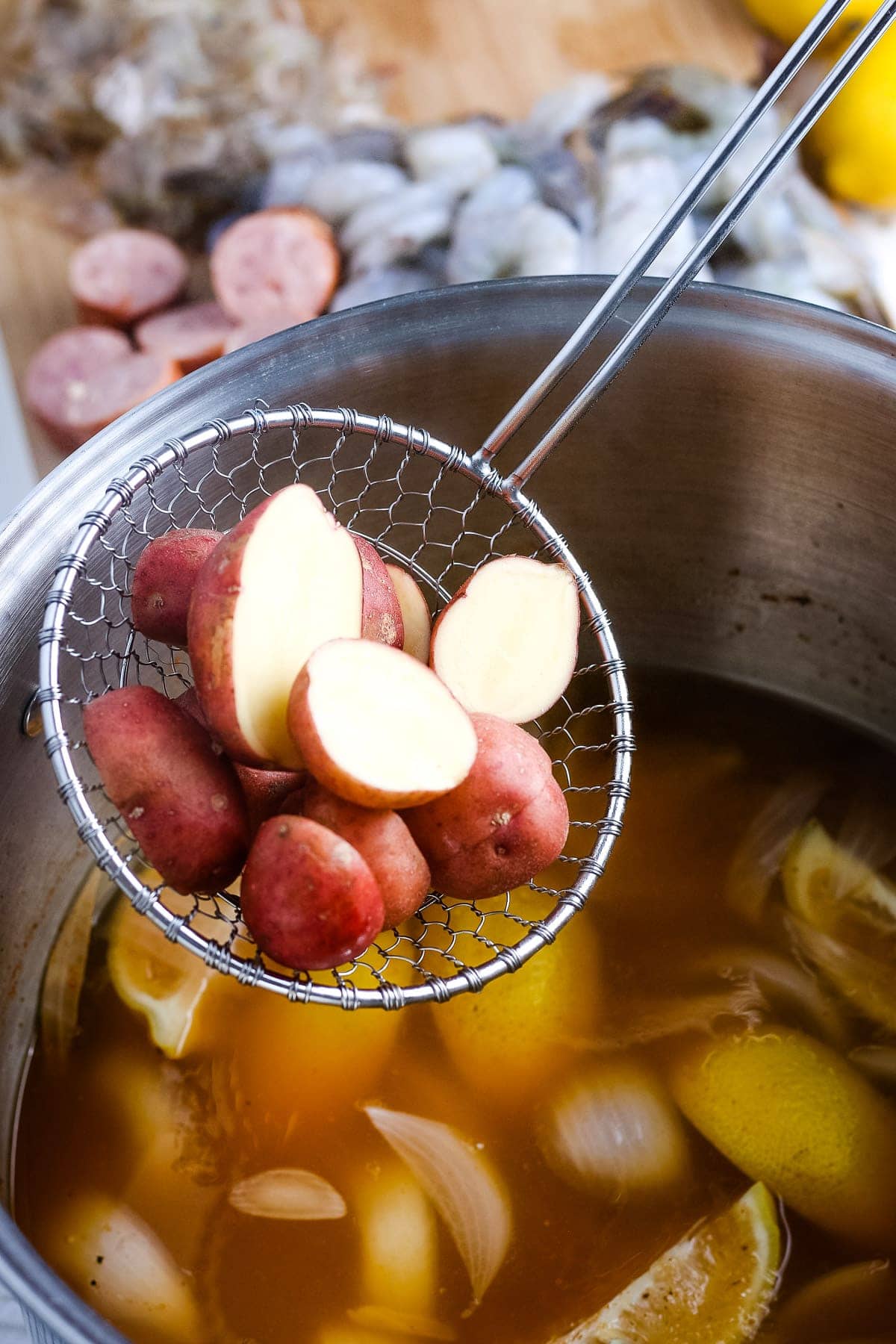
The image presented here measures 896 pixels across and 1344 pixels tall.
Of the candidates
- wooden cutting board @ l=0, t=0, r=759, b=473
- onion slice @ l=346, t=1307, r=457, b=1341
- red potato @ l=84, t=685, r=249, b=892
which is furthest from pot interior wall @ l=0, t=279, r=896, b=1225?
wooden cutting board @ l=0, t=0, r=759, b=473

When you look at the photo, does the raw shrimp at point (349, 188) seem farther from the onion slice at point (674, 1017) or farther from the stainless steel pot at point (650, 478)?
the onion slice at point (674, 1017)

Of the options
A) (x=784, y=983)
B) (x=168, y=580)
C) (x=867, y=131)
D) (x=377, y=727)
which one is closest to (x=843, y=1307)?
(x=784, y=983)

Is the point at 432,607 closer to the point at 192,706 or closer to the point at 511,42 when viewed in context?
the point at 192,706

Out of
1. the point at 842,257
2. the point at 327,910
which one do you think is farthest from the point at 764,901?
the point at 842,257

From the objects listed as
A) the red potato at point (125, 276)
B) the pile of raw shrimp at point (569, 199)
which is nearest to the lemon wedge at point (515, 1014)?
the pile of raw shrimp at point (569, 199)

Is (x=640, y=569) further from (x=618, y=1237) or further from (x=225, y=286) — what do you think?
(x=225, y=286)

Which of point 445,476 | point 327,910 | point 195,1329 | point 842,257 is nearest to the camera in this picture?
point 327,910

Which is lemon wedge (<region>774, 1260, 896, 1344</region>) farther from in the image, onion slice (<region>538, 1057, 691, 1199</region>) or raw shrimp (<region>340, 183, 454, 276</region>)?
raw shrimp (<region>340, 183, 454, 276</region>)
